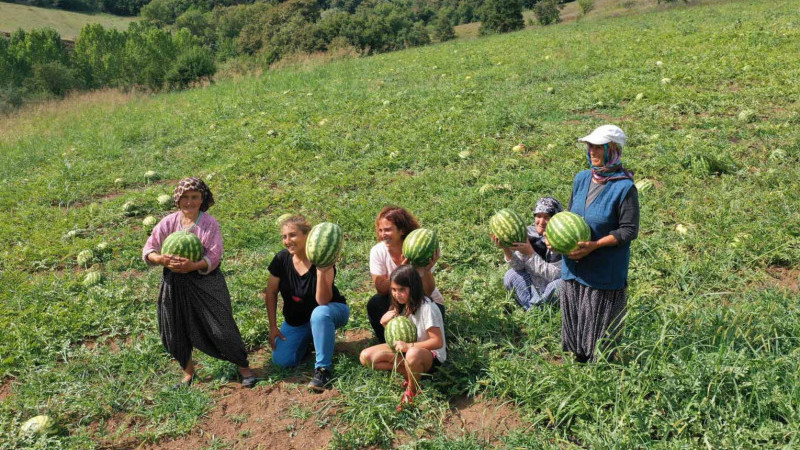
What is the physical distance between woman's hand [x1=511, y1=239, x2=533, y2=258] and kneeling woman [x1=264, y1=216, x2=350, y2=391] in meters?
1.44

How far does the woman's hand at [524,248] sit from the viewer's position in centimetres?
422

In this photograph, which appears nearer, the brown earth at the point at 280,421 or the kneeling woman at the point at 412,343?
the brown earth at the point at 280,421

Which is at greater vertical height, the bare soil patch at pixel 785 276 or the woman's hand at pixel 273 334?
the bare soil patch at pixel 785 276

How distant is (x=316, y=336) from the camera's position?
406 centimetres

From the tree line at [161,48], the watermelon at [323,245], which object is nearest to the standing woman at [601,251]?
the watermelon at [323,245]

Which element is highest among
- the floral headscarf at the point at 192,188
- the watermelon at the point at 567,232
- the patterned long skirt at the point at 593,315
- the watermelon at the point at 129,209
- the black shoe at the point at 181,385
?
the floral headscarf at the point at 192,188

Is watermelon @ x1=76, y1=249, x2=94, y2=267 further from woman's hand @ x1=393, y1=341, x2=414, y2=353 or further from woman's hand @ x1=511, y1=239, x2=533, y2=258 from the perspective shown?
woman's hand @ x1=511, y1=239, x2=533, y2=258

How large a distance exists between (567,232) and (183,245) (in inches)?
105

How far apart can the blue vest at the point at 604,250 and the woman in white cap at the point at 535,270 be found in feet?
2.83

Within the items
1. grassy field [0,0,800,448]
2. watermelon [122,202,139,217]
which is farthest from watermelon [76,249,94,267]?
watermelon [122,202,139,217]

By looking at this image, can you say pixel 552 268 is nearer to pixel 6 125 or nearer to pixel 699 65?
pixel 699 65

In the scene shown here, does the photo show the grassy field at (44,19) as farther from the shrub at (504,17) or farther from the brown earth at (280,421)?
the brown earth at (280,421)

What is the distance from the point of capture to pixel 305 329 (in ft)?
14.6

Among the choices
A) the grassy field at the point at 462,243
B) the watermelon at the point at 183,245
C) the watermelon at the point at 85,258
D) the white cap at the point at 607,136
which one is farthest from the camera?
the watermelon at the point at 85,258
